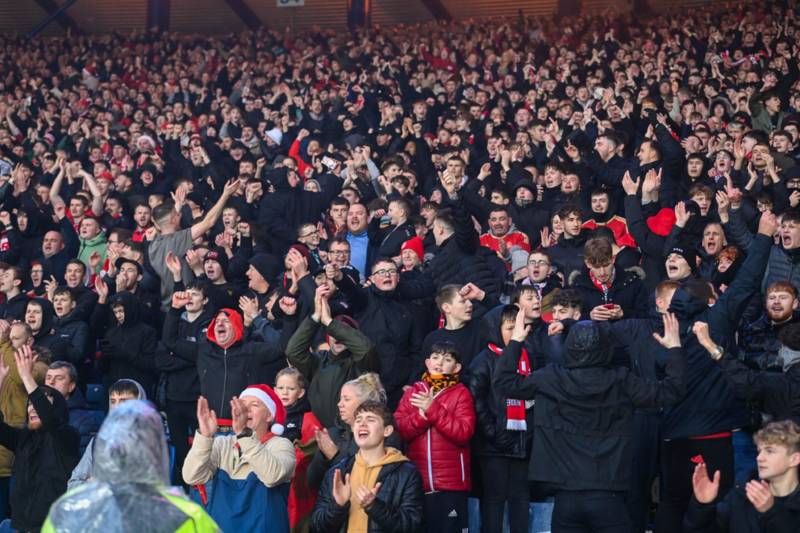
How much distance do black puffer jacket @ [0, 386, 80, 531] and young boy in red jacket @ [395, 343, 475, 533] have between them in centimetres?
213

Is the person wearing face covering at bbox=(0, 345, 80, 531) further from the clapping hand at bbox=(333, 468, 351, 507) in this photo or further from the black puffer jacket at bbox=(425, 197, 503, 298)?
the black puffer jacket at bbox=(425, 197, 503, 298)

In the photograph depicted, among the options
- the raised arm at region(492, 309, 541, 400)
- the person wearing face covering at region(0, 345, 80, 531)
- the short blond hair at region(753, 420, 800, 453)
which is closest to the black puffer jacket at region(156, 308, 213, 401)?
the person wearing face covering at region(0, 345, 80, 531)

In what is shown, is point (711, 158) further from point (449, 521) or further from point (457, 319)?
point (449, 521)

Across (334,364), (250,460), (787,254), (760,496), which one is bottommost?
(760,496)

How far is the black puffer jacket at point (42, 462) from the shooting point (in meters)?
7.34

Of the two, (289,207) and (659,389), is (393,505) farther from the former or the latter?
(289,207)

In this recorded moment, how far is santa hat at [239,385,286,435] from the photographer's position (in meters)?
6.64

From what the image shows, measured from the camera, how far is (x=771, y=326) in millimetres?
7383

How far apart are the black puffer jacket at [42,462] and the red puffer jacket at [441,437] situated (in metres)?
2.13

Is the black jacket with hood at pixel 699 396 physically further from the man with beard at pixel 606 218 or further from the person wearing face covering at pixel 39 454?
the person wearing face covering at pixel 39 454

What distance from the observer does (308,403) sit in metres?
7.81

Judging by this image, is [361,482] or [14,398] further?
[14,398]

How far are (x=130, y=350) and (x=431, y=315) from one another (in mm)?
2488

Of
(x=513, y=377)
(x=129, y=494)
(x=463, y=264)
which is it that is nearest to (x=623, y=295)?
A: (x=463, y=264)
